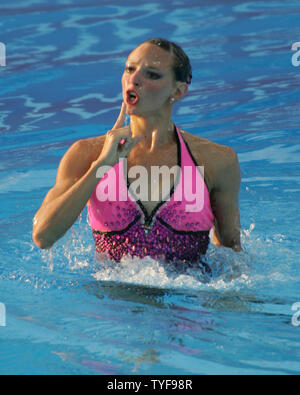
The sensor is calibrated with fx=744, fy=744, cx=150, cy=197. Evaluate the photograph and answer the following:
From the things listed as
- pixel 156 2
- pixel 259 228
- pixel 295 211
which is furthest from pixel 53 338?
pixel 156 2

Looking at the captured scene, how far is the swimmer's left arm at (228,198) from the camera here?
3316mm

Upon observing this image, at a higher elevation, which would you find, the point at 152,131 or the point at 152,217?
the point at 152,131

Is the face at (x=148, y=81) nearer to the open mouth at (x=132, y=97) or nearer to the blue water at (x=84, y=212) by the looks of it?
the open mouth at (x=132, y=97)

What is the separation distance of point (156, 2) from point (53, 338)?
7483 mm

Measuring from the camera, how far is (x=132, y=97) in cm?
304

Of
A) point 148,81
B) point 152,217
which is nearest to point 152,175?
point 152,217

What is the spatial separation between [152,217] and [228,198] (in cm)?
36

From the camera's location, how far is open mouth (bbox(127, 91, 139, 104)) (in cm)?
302

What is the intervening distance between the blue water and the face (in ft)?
2.33

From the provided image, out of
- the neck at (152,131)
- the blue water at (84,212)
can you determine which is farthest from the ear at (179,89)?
the blue water at (84,212)

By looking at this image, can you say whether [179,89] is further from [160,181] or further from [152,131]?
[160,181]

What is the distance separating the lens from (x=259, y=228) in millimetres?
4445

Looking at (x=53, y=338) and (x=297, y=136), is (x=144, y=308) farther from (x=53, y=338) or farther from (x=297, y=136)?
(x=297, y=136)

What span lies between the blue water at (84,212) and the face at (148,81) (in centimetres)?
71
